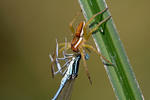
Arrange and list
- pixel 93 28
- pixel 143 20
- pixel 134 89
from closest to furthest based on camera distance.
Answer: pixel 134 89 → pixel 93 28 → pixel 143 20

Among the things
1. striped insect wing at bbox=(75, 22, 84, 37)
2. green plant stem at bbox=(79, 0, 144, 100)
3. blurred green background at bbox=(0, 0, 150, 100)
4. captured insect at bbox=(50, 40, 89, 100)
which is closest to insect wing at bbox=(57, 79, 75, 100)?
captured insect at bbox=(50, 40, 89, 100)

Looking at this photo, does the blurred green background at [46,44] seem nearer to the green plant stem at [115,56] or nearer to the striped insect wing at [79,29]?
the striped insect wing at [79,29]

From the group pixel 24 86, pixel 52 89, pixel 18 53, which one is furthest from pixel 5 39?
pixel 52 89

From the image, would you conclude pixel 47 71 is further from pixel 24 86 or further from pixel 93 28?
pixel 93 28

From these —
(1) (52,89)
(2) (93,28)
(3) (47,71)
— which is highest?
(2) (93,28)

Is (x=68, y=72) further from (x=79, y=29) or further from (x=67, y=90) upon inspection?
(x=79, y=29)

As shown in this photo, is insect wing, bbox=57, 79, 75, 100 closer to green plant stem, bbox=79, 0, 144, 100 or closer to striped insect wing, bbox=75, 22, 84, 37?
striped insect wing, bbox=75, 22, 84, 37

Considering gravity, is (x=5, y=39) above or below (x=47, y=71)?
above

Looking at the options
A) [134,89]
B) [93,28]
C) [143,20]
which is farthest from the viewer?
[143,20]
